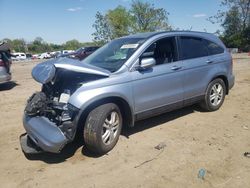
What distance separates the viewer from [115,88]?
5.04 m

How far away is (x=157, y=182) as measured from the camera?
160 inches

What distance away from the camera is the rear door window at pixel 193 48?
644 centimetres

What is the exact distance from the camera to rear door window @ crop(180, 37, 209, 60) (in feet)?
21.1

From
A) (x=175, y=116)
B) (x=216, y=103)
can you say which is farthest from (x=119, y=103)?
(x=216, y=103)

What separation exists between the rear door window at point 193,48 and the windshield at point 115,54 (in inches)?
40.0

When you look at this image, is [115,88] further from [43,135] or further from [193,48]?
[193,48]

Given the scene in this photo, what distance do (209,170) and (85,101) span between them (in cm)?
193

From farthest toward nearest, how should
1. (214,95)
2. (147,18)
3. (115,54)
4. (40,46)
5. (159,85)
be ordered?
(40,46) < (147,18) < (214,95) < (115,54) < (159,85)

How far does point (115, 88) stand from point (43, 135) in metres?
1.28

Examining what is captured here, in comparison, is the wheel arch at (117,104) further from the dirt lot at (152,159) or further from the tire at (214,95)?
the tire at (214,95)

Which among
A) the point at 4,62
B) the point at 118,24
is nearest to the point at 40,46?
the point at 118,24

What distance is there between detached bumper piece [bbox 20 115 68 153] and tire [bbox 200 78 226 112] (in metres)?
3.59

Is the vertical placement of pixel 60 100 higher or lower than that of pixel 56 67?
lower

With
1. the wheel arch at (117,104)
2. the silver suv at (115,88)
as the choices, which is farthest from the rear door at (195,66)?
the wheel arch at (117,104)
